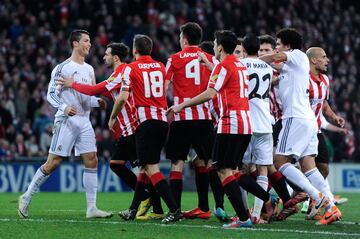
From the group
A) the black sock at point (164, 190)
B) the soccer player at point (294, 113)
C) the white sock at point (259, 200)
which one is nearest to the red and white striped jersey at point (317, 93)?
the soccer player at point (294, 113)

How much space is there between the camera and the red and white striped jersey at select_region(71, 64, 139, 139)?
12.1 metres

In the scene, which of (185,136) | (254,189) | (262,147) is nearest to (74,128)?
(185,136)

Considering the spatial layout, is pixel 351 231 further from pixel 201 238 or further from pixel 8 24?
pixel 8 24

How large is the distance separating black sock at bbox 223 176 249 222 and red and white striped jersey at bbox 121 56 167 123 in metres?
1.43

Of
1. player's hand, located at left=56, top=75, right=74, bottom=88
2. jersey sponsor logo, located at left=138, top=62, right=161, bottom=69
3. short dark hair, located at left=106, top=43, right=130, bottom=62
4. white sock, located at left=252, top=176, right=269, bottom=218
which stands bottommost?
white sock, located at left=252, top=176, right=269, bottom=218

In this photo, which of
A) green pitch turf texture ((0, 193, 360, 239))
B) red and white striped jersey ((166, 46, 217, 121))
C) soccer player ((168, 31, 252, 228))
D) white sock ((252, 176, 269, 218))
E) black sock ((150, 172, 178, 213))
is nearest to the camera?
green pitch turf texture ((0, 193, 360, 239))

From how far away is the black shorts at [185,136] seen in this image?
40.1ft

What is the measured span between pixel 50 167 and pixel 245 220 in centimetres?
292

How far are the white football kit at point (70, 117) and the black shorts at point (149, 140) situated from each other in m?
1.06

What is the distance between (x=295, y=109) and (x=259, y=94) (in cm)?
62

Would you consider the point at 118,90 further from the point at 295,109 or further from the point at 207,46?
the point at 295,109

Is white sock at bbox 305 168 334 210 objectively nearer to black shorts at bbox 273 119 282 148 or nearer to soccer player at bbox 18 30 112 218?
black shorts at bbox 273 119 282 148

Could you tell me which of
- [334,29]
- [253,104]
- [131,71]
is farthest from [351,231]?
[334,29]

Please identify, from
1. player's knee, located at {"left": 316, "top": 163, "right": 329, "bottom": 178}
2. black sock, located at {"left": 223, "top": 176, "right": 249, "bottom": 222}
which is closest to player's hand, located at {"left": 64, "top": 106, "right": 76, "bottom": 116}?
black sock, located at {"left": 223, "top": 176, "right": 249, "bottom": 222}
